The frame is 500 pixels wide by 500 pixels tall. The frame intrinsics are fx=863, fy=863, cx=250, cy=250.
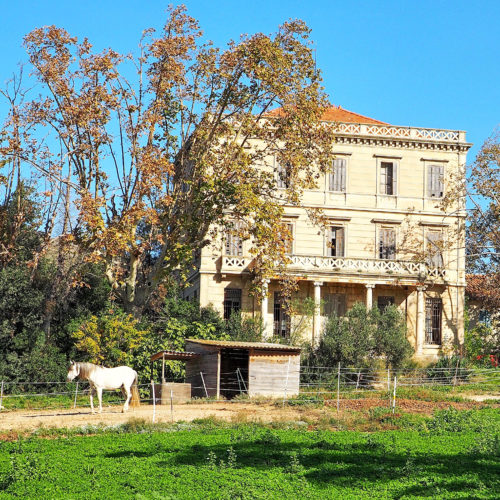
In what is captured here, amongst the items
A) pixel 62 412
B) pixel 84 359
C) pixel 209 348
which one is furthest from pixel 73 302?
pixel 62 412

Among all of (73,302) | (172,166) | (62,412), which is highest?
(172,166)

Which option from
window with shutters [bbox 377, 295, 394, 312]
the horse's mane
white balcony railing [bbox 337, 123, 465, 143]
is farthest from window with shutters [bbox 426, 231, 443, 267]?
the horse's mane

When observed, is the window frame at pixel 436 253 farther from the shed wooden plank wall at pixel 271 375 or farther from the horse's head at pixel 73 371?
the horse's head at pixel 73 371

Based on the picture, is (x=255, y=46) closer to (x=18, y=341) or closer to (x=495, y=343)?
(x=18, y=341)

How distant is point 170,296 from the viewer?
4512cm

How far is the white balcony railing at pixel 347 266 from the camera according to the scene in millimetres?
45469

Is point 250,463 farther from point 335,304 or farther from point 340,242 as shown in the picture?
point 340,242

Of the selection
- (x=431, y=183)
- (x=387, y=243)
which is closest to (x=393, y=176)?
(x=431, y=183)

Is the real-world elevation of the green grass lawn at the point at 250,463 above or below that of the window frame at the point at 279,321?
below

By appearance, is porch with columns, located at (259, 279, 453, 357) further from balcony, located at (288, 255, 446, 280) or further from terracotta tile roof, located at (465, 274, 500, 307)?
terracotta tile roof, located at (465, 274, 500, 307)

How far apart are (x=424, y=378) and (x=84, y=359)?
15477 mm

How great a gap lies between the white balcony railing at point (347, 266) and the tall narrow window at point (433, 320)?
208 centimetres

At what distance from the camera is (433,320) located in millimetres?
47875

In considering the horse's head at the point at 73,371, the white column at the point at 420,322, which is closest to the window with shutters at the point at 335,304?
the white column at the point at 420,322
